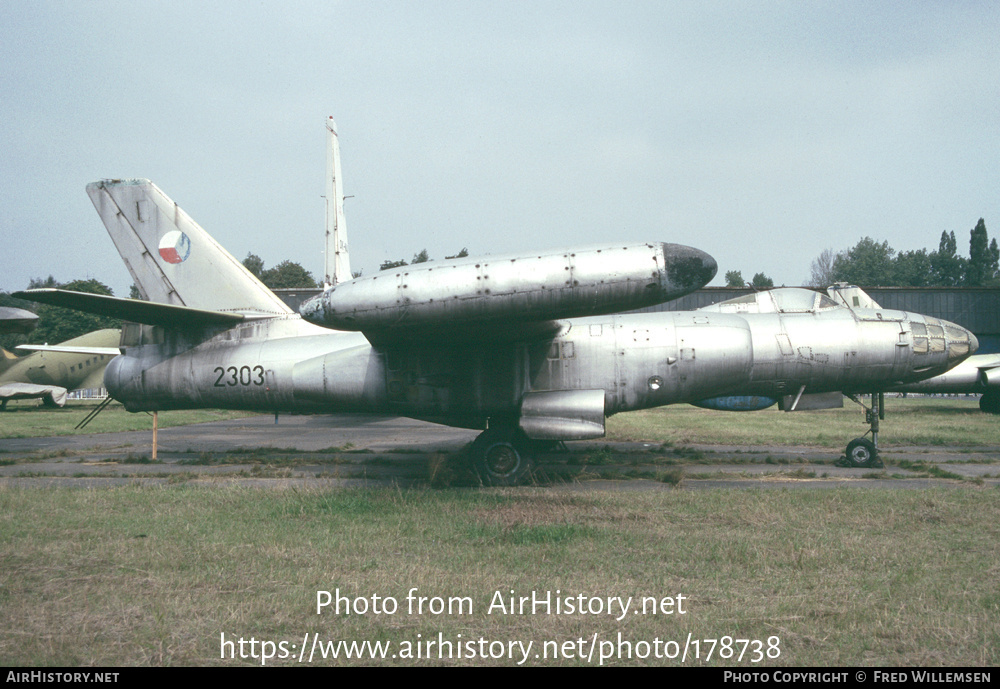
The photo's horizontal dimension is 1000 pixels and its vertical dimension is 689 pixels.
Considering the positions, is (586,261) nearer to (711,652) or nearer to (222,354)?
(711,652)

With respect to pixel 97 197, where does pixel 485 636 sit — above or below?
below

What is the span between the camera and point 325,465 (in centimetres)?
1289

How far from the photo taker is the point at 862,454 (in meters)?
12.0

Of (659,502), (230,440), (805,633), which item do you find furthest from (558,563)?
(230,440)

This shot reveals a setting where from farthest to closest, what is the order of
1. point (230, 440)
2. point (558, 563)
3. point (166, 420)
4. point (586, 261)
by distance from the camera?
1. point (166, 420)
2. point (230, 440)
3. point (586, 261)
4. point (558, 563)

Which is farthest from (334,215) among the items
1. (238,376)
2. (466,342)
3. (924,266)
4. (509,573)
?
(924,266)

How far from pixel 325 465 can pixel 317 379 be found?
2.52 meters

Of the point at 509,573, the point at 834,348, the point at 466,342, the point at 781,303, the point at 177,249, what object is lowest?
the point at 509,573

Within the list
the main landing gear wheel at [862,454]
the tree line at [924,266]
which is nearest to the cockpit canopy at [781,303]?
the main landing gear wheel at [862,454]

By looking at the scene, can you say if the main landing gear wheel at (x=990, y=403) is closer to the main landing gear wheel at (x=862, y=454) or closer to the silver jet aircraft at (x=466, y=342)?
the silver jet aircraft at (x=466, y=342)

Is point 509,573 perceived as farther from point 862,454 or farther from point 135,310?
point 862,454

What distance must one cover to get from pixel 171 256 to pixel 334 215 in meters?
8.73

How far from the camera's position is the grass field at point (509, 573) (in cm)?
414

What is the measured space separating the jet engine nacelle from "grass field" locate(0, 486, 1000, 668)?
235cm
